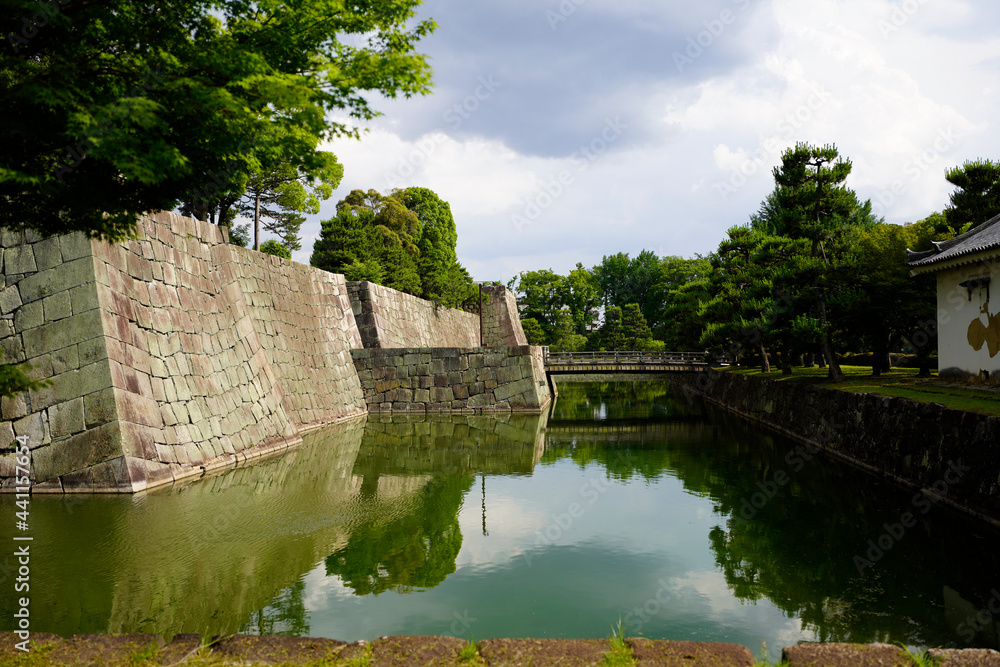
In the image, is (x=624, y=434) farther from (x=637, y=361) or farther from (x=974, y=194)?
(x=637, y=361)

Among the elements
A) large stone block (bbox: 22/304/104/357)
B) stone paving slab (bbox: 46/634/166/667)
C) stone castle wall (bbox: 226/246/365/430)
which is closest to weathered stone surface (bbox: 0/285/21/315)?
large stone block (bbox: 22/304/104/357)

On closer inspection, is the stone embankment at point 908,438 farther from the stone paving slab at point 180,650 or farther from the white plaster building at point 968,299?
the stone paving slab at point 180,650

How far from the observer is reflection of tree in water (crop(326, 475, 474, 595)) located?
536 centimetres

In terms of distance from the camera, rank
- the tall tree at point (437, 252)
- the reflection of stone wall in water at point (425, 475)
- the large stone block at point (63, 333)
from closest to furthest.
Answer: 1. the reflection of stone wall in water at point (425, 475)
2. the large stone block at point (63, 333)
3. the tall tree at point (437, 252)

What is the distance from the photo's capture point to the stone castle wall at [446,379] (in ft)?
65.0

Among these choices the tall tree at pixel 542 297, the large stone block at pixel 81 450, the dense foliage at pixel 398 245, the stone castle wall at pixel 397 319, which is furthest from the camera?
the tall tree at pixel 542 297

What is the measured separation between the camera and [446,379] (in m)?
19.8

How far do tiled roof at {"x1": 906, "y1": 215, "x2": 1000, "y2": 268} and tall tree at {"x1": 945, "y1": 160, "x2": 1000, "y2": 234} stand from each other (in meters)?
2.76

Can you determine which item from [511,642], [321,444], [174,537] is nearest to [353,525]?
[174,537]

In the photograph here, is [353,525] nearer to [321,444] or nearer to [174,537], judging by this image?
[174,537]

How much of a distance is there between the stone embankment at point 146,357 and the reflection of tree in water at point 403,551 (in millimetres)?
3441

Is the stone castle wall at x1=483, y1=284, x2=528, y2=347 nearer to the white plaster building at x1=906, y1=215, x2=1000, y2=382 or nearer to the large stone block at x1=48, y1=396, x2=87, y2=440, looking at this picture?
the white plaster building at x1=906, y1=215, x2=1000, y2=382

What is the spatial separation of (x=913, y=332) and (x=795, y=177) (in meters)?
5.49

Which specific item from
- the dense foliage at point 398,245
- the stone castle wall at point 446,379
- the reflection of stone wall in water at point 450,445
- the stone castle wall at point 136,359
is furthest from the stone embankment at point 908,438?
the dense foliage at point 398,245
